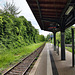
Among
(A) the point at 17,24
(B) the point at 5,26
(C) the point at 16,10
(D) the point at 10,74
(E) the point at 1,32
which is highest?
(C) the point at 16,10

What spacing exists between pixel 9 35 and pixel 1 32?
5.63 feet

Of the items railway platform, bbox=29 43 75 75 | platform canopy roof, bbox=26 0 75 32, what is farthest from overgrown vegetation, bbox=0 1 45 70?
platform canopy roof, bbox=26 0 75 32

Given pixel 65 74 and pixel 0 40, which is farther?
pixel 0 40

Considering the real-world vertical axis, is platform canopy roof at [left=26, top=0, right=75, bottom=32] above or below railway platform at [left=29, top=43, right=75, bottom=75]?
above

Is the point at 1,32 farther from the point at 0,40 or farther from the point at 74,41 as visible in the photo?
the point at 74,41

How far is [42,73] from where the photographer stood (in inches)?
173

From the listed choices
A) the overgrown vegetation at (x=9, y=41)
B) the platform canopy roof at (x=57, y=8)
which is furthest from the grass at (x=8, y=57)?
the platform canopy roof at (x=57, y=8)

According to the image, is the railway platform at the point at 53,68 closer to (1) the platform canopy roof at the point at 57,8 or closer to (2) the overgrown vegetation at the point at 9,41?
(2) the overgrown vegetation at the point at 9,41

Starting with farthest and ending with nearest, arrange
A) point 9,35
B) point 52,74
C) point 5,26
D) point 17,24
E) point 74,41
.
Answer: point 17,24 < point 9,35 < point 5,26 < point 74,41 < point 52,74

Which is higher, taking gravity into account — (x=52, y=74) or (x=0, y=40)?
(x=0, y=40)

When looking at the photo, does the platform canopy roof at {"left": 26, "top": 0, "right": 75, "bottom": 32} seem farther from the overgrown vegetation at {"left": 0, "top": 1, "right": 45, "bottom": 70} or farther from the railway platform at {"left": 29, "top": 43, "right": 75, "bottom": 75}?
the overgrown vegetation at {"left": 0, "top": 1, "right": 45, "bottom": 70}

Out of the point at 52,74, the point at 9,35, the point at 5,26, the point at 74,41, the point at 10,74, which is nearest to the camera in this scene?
the point at 52,74

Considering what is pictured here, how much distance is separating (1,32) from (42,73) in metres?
9.31

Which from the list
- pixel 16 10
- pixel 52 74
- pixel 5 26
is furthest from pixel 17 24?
pixel 52 74
